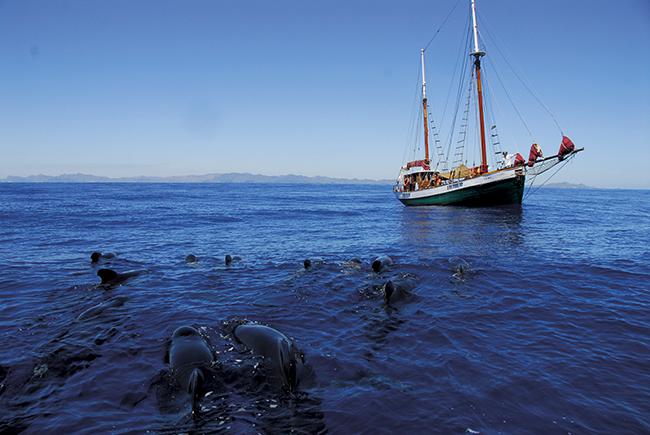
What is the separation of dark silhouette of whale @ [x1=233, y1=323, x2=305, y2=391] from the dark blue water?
0.30m

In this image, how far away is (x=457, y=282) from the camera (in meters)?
14.2

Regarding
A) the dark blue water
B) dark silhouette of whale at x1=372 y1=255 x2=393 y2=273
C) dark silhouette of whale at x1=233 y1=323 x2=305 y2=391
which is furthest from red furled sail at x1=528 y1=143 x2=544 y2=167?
dark silhouette of whale at x1=233 y1=323 x2=305 y2=391

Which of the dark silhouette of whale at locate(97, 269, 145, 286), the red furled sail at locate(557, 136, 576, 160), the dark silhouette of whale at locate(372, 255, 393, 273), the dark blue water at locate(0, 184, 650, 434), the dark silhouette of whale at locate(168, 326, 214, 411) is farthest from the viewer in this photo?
the red furled sail at locate(557, 136, 576, 160)

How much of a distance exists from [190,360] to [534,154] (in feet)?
148

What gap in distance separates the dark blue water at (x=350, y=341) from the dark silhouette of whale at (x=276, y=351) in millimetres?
301

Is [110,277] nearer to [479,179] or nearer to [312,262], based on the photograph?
[312,262]

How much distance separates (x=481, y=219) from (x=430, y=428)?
33227mm

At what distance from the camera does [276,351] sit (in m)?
7.53

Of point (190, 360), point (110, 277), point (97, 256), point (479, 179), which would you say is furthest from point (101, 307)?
point (479, 179)

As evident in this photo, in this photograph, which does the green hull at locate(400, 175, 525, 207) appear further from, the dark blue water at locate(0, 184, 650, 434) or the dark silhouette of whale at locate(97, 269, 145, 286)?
the dark silhouette of whale at locate(97, 269, 145, 286)

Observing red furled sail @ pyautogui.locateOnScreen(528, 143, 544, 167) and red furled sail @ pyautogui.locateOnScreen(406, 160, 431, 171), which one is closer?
red furled sail @ pyautogui.locateOnScreen(528, 143, 544, 167)

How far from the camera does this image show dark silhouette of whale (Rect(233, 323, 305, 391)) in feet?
22.9

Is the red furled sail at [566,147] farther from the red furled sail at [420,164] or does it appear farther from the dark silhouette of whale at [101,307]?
the dark silhouette of whale at [101,307]

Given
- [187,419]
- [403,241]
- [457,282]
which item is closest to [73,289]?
[187,419]
